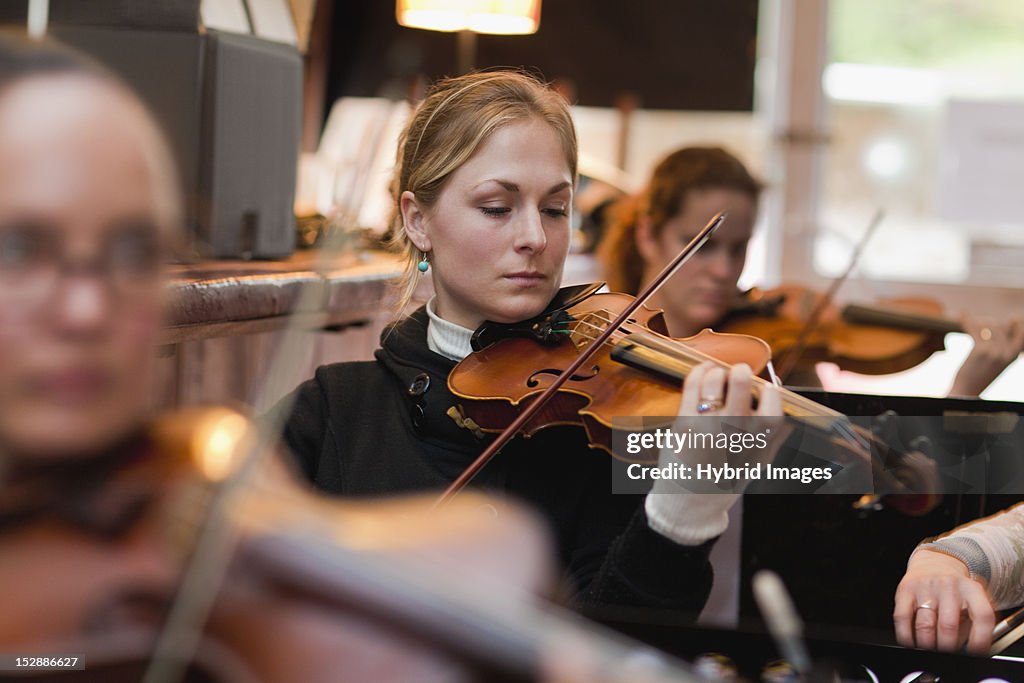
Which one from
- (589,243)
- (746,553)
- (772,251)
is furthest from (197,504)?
(772,251)

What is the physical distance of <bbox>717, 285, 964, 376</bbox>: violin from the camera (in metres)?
2.04

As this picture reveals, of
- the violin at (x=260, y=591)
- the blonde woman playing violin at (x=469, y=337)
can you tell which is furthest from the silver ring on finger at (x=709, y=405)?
the violin at (x=260, y=591)

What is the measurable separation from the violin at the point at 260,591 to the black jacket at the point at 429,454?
1.97 ft

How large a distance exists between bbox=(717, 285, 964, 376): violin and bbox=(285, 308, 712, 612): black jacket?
0.98 metres

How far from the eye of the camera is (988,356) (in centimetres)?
182

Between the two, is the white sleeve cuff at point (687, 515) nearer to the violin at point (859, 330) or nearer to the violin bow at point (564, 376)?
the violin bow at point (564, 376)

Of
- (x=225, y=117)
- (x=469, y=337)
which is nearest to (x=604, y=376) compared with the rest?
(x=469, y=337)

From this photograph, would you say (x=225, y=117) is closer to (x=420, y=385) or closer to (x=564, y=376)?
(x=420, y=385)

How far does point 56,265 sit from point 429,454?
0.70 metres

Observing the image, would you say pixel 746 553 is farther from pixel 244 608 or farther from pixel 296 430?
pixel 244 608

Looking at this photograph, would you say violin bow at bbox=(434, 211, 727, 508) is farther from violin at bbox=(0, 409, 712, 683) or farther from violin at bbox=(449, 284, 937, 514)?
violin at bbox=(0, 409, 712, 683)

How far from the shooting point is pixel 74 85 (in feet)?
1.36

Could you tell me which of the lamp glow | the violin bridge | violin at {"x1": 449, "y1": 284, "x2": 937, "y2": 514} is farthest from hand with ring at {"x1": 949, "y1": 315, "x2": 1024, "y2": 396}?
the lamp glow

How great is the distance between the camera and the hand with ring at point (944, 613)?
2.71 ft
